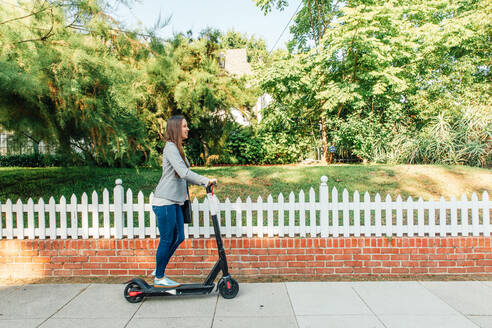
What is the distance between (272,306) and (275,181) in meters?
3.91

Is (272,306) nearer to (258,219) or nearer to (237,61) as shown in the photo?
(258,219)

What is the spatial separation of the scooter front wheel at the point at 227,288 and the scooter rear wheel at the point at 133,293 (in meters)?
0.85

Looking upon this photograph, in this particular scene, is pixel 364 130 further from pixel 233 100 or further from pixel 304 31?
pixel 304 31

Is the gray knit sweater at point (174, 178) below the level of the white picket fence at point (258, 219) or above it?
above

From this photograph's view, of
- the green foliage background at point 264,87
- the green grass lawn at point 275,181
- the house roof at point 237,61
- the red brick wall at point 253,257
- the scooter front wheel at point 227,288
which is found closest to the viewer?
the scooter front wheel at point 227,288

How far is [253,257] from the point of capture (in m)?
4.50

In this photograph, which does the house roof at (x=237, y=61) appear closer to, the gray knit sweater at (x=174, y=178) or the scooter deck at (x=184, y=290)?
the gray knit sweater at (x=174, y=178)

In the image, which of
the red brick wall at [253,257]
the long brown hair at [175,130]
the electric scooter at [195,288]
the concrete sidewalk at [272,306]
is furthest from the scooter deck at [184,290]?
the long brown hair at [175,130]

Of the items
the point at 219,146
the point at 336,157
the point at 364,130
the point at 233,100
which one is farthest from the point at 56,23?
the point at 336,157

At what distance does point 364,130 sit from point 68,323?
1097 cm

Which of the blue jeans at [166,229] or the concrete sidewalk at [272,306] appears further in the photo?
the blue jeans at [166,229]

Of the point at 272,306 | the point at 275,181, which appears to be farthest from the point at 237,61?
the point at 272,306

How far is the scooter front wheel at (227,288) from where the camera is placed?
378 centimetres

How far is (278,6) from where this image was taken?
14.8 metres
